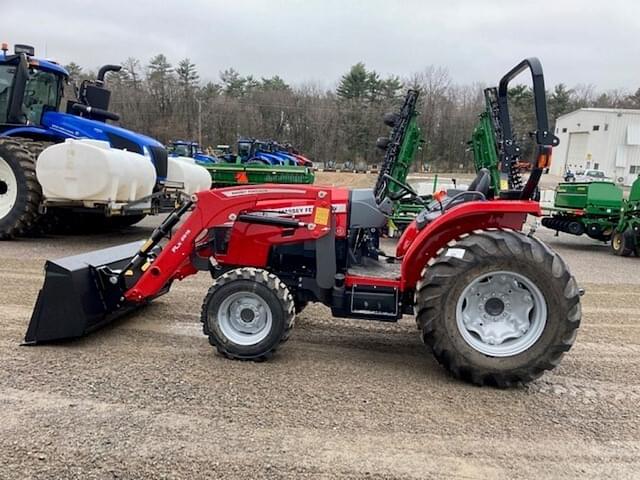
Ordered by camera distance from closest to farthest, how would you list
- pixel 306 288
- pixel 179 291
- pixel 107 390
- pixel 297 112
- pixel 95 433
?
pixel 95 433
pixel 107 390
pixel 306 288
pixel 179 291
pixel 297 112

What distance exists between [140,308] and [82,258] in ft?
3.29

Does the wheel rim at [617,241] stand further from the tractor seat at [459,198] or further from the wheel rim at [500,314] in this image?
the wheel rim at [500,314]

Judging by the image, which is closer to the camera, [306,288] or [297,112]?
[306,288]

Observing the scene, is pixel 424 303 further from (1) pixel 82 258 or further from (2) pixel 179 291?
(2) pixel 179 291

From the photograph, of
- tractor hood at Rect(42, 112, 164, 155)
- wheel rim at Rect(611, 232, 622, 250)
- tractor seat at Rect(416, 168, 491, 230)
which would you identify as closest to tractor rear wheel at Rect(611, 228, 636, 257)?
wheel rim at Rect(611, 232, 622, 250)

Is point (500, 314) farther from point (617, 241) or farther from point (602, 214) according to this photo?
point (602, 214)

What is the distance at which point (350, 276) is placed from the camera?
4164 millimetres

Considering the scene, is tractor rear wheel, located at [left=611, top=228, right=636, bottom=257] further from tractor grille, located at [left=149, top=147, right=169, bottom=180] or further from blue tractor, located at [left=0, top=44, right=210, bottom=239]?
tractor grille, located at [left=149, top=147, right=169, bottom=180]

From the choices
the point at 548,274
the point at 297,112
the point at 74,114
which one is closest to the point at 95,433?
the point at 548,274

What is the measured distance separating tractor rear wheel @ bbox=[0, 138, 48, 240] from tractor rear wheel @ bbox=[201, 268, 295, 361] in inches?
238

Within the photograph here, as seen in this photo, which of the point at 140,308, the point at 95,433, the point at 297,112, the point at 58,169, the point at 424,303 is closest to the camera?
the point at 95,433

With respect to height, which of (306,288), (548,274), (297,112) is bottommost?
(306,288)

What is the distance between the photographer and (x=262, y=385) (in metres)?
3.65

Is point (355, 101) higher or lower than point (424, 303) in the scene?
higher
